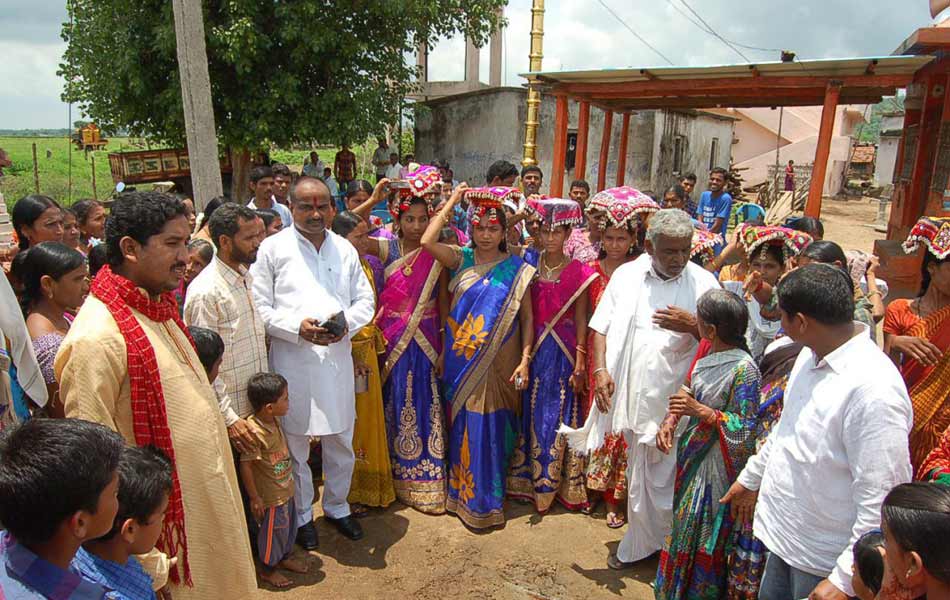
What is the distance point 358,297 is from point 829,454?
249 centimetres

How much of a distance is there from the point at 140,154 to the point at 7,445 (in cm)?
1386

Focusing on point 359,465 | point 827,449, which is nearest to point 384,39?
point 359,465

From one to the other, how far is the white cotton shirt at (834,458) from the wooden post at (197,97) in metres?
6.41

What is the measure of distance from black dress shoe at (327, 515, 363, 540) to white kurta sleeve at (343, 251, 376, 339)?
1134 millimetres

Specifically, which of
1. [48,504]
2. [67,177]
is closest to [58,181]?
[67,177]

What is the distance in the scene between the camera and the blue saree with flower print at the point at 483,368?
12.6 ft

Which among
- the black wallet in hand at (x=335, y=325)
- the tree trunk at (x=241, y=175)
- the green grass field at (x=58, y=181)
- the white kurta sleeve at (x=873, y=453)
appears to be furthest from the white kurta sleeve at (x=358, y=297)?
the green grass field at (x=58, y=181)

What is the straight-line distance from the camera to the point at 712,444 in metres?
2.81

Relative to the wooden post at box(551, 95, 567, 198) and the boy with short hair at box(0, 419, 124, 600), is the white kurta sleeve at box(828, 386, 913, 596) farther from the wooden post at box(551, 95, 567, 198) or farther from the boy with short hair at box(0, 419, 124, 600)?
the wooden post at box(551, 95, 567, 198)

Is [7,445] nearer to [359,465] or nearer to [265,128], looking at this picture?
[359,465]

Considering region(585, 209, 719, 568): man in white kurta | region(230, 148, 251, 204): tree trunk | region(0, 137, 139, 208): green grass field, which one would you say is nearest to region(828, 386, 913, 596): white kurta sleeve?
region(585, 209, 719, 568): man in white kurta

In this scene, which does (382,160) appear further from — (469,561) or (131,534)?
(131,534)

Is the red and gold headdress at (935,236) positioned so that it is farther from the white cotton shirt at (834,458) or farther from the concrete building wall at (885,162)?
the concrete building wall at (885,162)

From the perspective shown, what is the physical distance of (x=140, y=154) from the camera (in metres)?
13.4
